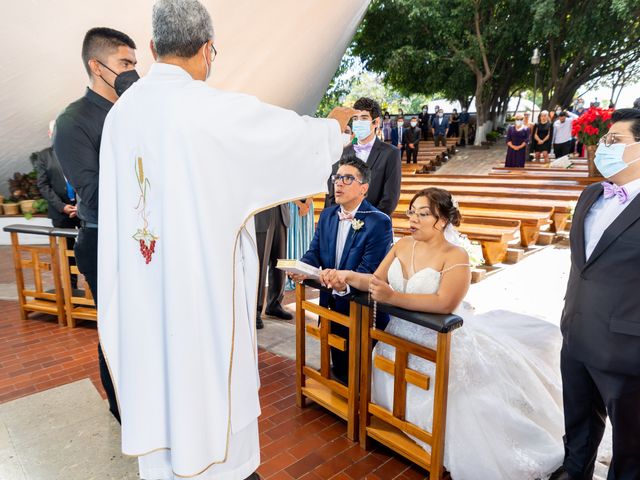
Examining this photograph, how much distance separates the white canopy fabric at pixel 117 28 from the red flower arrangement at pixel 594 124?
6436mm

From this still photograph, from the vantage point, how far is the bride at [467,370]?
2.14 m

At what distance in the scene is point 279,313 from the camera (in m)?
4.51

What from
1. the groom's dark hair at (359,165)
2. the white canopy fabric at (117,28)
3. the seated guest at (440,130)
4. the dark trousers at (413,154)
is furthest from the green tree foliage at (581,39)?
the groom's dark hair at (359,165)

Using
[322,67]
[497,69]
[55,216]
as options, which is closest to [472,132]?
[497,69]

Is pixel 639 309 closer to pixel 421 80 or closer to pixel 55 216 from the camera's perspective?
pixel 55 216

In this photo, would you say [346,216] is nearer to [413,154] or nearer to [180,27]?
[180,27]

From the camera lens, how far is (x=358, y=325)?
8.13 feet

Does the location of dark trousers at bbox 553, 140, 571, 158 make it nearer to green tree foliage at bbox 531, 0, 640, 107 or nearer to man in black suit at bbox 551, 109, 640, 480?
green tree foliage at bbox 531, 0, 640, 107

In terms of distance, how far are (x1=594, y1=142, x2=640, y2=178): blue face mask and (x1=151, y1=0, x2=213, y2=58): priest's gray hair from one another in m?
1.64

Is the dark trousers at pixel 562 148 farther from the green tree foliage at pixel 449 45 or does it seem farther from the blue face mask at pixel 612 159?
the blue face mask at pixel 612 159

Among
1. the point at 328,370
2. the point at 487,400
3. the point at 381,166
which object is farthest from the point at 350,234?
the point at 487,400

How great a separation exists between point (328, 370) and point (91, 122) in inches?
76.4

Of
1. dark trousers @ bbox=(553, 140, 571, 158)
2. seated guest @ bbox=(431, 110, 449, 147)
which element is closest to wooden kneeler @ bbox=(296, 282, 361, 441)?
dark trousers @ bbox=(553, 140, 571, 158)

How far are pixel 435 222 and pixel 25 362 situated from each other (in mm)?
3360
